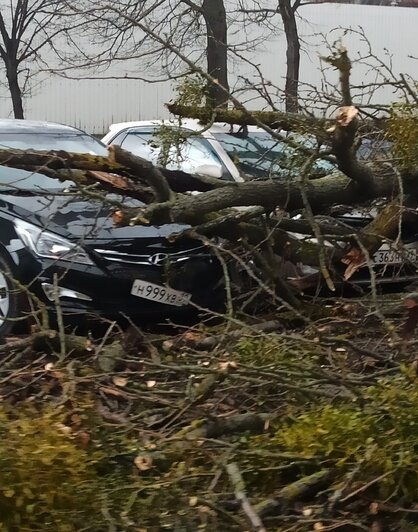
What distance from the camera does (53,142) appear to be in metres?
6.62

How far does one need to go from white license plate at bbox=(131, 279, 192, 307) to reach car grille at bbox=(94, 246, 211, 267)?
0.47ft

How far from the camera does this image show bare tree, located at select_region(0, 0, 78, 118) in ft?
51.7

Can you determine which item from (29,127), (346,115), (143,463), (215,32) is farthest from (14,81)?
(143,463)

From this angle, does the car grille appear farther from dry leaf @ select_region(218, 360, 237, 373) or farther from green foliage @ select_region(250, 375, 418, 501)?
green foliage @ select_region(250, 375, 418, 501)

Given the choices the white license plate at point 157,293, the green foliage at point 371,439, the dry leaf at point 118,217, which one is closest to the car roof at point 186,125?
the white license plate at point 157,293

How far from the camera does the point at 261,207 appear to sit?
4.69 meters

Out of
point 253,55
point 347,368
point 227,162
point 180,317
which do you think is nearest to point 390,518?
point 347,368

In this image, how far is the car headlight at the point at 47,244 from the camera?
497 centimetres

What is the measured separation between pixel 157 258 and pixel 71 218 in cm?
62

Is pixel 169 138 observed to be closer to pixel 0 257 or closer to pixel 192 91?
pixel 192 91

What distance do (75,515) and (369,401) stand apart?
3.88ft

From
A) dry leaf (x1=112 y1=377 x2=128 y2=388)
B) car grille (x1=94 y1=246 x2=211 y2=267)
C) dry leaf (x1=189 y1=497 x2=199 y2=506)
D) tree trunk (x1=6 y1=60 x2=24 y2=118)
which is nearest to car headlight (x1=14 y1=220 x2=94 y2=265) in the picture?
car grille (x1=94 y1=246 x2=211 y2=267)

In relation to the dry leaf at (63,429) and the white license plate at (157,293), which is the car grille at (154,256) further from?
the dry leaf at (63,429)

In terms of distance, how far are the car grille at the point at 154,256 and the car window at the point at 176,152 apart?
1.88ft
